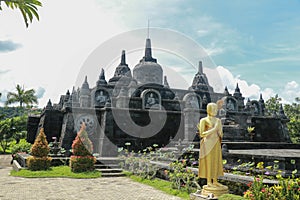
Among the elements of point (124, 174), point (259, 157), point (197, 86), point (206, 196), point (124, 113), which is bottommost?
point (124, 174)

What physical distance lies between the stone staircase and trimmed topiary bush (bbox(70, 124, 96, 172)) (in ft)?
2.12

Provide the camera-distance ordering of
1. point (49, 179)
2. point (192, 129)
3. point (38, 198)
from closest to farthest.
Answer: point (38, 198), point (49, 179), point (192, 129)

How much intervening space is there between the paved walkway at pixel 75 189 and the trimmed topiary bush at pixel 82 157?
110 cm

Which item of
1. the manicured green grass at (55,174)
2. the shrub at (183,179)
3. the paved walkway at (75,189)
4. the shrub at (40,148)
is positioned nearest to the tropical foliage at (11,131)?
the shrub at (40,148)

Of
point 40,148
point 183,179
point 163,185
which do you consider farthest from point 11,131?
point 183,179

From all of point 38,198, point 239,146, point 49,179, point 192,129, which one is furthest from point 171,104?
point 38,198

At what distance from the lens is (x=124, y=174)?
11.9 m

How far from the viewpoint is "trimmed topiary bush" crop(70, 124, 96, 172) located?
11.7 metres

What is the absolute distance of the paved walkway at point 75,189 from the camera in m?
7.53

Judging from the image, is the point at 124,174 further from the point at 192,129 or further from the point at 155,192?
the point at 192,129

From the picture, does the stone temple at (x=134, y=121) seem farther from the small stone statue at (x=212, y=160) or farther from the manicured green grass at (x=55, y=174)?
the small stone statue at (x=212, y=160)

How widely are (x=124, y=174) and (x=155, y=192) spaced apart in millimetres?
3860

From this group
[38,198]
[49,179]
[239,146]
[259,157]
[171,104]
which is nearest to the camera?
[38,198]

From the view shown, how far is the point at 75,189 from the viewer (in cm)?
859
